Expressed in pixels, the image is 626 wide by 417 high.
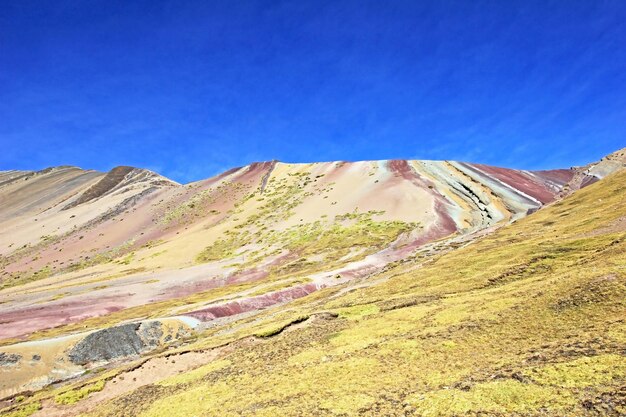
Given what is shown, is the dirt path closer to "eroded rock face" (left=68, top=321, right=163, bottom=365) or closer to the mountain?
the mountain

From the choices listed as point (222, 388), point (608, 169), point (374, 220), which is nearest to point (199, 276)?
point (374, 220)

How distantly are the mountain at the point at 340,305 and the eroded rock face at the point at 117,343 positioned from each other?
6.1 inches

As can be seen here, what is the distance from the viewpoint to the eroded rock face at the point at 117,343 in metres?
35.3

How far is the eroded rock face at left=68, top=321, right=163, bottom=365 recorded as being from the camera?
3529cm

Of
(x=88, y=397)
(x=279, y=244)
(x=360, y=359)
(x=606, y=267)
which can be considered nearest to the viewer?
(x=360, y=359)

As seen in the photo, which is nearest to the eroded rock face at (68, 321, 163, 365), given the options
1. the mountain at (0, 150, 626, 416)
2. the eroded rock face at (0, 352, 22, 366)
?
the mountain at (0, 150, 626, 416)

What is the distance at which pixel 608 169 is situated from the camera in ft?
309

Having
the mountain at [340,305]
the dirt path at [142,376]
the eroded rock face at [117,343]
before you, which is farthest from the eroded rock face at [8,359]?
the dirt path at [142,376]

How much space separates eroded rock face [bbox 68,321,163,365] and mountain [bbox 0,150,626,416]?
16cm

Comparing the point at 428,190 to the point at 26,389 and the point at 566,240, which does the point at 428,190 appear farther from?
the point at 26,389

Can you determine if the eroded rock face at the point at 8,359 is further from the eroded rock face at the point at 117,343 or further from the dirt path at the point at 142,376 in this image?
the dirt path at the point at 142,376

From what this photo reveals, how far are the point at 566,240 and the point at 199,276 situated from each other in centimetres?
5499

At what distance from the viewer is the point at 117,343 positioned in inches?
1471

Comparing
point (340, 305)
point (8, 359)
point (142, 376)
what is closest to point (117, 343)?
point (8, 359)
